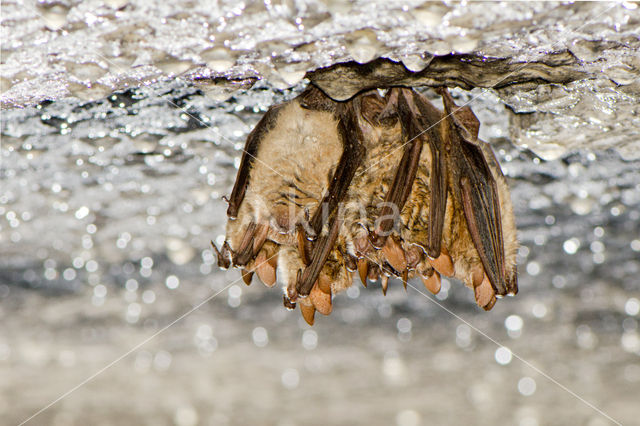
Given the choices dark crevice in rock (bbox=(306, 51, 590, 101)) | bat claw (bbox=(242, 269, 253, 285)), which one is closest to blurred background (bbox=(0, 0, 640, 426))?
dark crevice in rock (bbox=(306, 51, 590, 101))

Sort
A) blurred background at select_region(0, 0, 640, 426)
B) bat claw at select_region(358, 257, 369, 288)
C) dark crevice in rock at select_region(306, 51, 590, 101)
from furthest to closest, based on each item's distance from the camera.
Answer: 1. bat claw at select_region(358, 257, 369, 288)
2. dark crevice in rock at select_region(306, 51, 590, 101)
3. blurred background at select_region(0, 0, 640, 426)

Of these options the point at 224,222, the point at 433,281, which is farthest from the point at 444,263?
the point at 224,222

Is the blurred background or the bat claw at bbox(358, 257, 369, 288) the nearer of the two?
the blurred background

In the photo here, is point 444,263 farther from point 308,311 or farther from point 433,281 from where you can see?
point 308,311

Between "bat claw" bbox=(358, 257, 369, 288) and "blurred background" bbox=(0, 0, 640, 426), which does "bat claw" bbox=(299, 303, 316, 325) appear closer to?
"bat claw" bbox=(358, 257, 369, 288)

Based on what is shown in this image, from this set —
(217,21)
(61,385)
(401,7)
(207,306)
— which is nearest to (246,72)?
(217,21)

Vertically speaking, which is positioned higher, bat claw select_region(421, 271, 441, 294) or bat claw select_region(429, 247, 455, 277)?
bat claw select_region(429, 247, 455, 277)

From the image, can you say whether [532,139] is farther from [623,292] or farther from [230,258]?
[623,292]

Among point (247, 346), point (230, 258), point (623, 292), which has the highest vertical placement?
point (230, 258)
